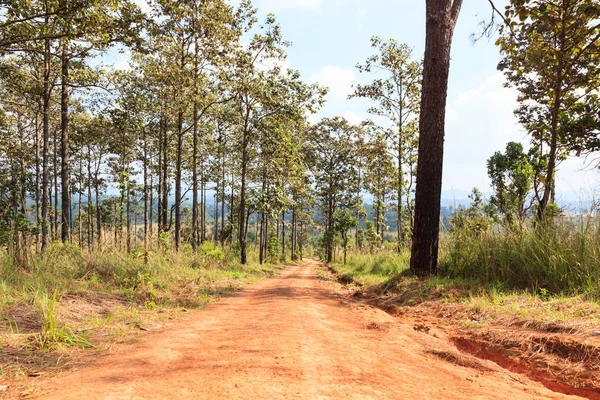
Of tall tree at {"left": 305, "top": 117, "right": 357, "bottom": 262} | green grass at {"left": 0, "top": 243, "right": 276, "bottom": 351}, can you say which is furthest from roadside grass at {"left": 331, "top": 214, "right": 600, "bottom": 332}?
tall tree at {"left": 305, "top": 117, "right": 357, "bottom": 262}

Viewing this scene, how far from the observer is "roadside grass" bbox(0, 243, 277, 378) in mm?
3189

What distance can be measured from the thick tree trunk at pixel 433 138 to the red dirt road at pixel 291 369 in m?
3.31

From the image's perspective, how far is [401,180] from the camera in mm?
16531

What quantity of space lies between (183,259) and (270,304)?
18.3 ft

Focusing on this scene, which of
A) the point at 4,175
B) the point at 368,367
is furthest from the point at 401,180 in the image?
the point at 4,175

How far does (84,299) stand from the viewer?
504 centimetres

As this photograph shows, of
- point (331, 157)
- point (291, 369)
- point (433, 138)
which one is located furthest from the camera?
point (331, 157)

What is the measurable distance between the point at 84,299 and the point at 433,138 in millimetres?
7103

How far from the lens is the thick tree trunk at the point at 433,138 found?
7.14 metres

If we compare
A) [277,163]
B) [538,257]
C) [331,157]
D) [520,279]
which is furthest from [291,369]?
[331,157]

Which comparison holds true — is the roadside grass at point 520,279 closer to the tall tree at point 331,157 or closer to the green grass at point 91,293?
the green grass at point 91,293

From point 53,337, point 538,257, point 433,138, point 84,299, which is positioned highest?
point 433,138

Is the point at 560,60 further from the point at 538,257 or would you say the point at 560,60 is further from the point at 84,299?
the point at 84,299

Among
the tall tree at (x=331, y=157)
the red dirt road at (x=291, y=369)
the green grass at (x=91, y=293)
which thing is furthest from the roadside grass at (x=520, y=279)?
the tall tree at (x=331, y=157)
